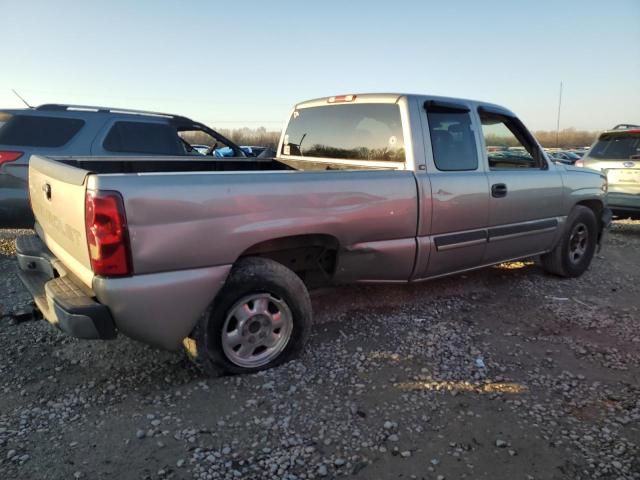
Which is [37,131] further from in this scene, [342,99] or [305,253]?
[305,253]

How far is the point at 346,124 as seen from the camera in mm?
4391

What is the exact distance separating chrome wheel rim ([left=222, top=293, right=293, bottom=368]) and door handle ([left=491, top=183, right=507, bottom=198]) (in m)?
2.24

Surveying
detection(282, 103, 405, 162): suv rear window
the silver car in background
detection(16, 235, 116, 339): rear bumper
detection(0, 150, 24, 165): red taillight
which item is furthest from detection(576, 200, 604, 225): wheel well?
detection(0, 150, 24, 165): red taillight

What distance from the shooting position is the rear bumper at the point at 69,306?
2.54 meters

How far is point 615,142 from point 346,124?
659 centimetres

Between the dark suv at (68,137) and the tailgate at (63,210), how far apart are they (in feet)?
7.44

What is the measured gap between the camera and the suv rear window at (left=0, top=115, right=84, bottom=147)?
18.5ft

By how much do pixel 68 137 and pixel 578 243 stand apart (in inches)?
244

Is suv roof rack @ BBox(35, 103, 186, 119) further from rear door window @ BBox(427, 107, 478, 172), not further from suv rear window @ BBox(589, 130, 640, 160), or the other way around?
suv rear window @ BBox(589, 130, 640, 160)

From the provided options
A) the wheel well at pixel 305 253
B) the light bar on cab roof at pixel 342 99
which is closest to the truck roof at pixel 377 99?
the light bar on cab roof at pixel 342 99

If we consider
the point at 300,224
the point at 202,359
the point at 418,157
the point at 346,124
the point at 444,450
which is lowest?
the point at 444,450

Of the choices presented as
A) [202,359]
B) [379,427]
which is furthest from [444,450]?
[202,359]

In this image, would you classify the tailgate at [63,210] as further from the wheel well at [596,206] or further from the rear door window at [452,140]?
the wheel well at [596,206]

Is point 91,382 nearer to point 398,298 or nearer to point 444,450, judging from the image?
point 444,450
